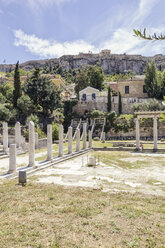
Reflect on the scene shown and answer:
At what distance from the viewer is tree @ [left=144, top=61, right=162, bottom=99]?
42.1m

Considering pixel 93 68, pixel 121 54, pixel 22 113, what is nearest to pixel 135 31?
pixel 22 113

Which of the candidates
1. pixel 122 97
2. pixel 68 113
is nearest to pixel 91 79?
pixel 122 97

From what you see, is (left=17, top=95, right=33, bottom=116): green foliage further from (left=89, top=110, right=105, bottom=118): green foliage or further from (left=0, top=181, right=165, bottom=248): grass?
(left=0, top=181, right=165, bottom=248): grass

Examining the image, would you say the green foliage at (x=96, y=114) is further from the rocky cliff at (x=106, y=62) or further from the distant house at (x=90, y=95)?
the rocky cliff at (x=106, y=62)

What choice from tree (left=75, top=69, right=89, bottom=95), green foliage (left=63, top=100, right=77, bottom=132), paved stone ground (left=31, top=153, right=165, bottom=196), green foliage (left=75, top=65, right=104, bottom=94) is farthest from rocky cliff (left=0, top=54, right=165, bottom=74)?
paved stone ground (left=31, top=153, right=165, bottom=196)

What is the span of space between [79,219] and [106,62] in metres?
134

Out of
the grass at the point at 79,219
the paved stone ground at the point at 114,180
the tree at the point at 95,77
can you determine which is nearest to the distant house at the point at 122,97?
the tree at the point at 95,77

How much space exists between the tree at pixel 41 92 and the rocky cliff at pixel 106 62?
98.7 m

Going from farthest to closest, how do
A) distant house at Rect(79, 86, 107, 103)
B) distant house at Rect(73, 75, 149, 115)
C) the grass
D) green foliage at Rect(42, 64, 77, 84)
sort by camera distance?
1. green foliage at Rect(42, 64, 77, 84)
2. distant house at Rect(79, 86, 107, 103)
3. distant house at Rect(73, 75, 149, 115)
4. the grass

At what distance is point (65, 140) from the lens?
1217 inches

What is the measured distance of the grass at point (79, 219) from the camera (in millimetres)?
4469

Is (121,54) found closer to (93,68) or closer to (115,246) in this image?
(93,68)

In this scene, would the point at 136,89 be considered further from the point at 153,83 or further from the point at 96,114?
the point at 96,114

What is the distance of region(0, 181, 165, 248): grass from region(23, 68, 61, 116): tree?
2940 cm
